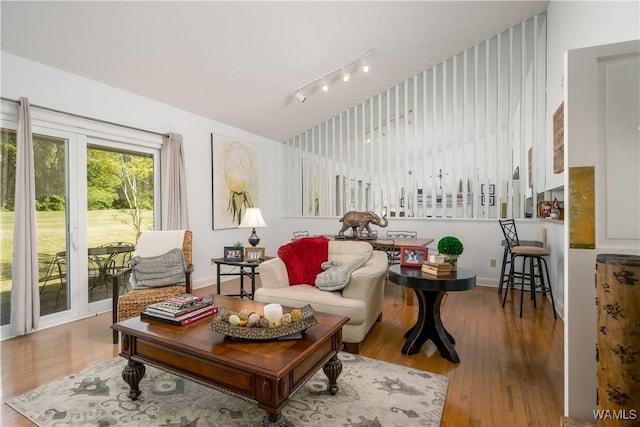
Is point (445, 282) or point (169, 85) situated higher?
point (169, 85)

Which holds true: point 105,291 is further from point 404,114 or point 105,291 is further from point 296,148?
point 404,114

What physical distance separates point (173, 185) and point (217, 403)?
10.4ft

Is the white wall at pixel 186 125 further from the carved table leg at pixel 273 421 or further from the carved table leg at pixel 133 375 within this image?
the carved table leg at pixel 273 421

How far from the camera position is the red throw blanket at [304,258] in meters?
3.17

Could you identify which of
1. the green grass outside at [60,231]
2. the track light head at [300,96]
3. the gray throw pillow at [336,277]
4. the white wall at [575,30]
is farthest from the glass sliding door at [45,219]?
the white wall at [575,30]

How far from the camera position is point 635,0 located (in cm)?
193

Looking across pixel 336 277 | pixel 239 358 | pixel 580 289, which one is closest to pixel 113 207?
pixel 336 277

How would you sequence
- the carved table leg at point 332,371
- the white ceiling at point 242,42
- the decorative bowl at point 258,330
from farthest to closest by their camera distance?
the white ceiling at point 242,42, the carved table leg at point 332,371, the decorative bowl at point 258,330

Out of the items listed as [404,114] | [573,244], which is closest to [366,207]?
[404,114]

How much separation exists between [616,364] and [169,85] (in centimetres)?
460

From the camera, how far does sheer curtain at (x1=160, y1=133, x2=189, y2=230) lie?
4.27 metres

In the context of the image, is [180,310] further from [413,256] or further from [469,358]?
[469,358]

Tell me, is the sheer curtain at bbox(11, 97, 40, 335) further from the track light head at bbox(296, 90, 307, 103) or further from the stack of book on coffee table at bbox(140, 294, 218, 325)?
the track light head at bbox(296, 90, 307, 103)

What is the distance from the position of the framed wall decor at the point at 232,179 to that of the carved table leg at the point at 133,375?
11.0ft
